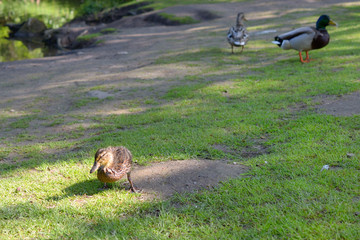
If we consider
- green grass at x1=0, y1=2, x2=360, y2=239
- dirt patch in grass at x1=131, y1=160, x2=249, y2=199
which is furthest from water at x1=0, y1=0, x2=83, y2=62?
dirt patch in grass at x1=131, y1=160, x2=249, y2=199

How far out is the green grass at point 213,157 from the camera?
301 centimetres

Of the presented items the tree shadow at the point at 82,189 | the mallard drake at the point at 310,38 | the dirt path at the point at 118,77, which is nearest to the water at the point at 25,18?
the dirt path at the point at 118,77

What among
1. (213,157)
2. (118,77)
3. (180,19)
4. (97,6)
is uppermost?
(97,6)

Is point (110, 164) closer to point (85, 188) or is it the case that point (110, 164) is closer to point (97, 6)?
point (85, 188)

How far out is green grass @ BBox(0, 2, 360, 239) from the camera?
9.86 ft

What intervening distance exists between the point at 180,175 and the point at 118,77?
6354mm

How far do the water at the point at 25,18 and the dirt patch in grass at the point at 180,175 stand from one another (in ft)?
50.8

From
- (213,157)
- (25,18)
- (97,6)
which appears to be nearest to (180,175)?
(213,157)

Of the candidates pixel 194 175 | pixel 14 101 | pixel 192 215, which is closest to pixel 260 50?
pixel 14 101

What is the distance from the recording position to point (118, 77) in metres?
9.76

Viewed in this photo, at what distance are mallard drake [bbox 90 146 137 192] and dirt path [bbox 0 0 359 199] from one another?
40 cm

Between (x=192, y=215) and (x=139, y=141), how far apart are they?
200cm

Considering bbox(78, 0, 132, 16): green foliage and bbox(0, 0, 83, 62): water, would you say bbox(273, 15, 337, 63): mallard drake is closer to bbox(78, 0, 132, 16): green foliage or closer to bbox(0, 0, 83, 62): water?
bbox(0, 0, 83, 62): water

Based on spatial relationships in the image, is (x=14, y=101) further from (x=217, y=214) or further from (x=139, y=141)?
(x=217, y=214)
